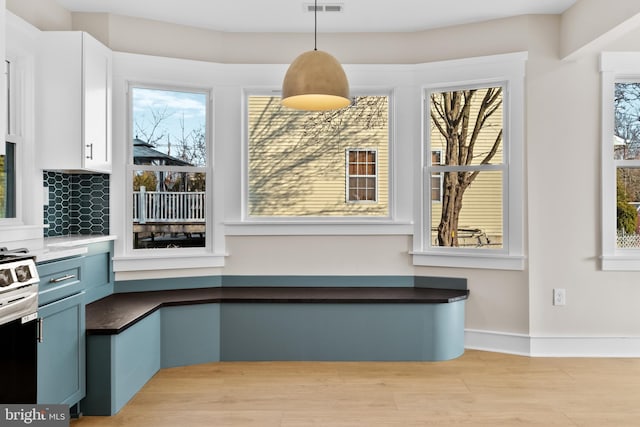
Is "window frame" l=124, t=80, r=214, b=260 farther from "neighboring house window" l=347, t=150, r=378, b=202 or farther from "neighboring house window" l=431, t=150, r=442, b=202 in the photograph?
"neighboring house window" l=431, t=150, r=442, b=202

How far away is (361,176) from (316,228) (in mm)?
613

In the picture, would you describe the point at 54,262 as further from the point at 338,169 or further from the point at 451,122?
the point at 451,122

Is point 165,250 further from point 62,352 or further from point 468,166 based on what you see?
point 468,166

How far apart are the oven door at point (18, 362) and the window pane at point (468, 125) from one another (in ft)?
11.1

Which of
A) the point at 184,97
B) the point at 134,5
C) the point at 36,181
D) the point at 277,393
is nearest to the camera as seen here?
the point at 277,393

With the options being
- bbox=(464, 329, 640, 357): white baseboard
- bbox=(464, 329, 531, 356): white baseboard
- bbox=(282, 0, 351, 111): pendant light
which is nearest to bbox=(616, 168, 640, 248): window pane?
bbox=(464, 329, 640, 357): white baseboard

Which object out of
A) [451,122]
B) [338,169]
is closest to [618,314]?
[451,122]

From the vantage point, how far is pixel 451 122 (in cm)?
460

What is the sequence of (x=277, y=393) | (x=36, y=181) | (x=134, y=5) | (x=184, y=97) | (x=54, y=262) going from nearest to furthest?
(x=54, y=262), (x=277, y=393), (x=36, y=181), (x=134, y=5), (x=184, y=97)

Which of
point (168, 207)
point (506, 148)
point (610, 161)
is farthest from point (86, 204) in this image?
point (610, 161)

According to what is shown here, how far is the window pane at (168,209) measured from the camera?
4.42 meters

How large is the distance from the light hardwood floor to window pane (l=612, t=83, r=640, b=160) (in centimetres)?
167

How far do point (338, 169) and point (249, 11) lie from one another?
1.50 meters

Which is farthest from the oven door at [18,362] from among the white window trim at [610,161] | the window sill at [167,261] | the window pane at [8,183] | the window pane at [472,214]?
the white window trim at [610,161]
